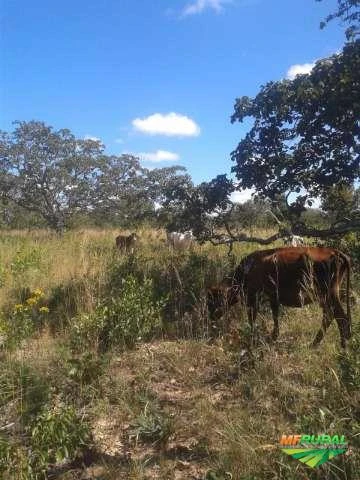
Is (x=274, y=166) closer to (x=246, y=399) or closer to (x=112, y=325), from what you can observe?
(x=112, y=325)

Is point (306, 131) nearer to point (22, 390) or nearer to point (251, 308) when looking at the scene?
point (251, 308)

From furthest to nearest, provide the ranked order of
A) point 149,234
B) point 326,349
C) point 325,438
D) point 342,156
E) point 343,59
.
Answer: point 149,234 → point 342,156 → point 343,59 → point 326,349 → point 325,438

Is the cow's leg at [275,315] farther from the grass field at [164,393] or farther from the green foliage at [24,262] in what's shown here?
the green foliage at [24,262]

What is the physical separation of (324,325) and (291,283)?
0.65 metres

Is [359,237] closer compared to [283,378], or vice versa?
[283,378]

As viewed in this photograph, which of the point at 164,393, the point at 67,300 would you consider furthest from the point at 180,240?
the point at 164,393

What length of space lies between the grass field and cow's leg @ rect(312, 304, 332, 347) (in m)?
0.10

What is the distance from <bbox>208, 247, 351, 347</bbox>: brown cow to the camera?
15.1 ft

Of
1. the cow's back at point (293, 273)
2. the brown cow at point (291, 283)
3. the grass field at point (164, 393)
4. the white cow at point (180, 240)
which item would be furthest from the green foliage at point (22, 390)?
the white cow at point (180, 240)

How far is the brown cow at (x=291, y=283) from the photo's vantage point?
4.59m

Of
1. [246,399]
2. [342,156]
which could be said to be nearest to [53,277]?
[246,399]

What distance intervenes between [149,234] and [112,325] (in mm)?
6757

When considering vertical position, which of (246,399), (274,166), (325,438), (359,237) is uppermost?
(274,166)

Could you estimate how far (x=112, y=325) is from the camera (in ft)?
15.6
